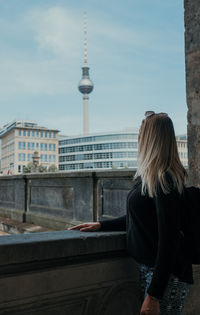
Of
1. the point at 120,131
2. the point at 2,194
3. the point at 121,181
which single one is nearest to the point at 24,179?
the point at 2,194

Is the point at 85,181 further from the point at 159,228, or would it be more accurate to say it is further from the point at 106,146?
the point at 106,146

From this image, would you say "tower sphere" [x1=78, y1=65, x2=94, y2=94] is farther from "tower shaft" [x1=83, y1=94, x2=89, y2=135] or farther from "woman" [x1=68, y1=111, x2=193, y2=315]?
"woman" [x1=68, y1=111, x2=193, y2=315]

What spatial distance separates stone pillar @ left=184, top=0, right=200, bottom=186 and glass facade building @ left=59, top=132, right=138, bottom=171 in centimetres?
10596

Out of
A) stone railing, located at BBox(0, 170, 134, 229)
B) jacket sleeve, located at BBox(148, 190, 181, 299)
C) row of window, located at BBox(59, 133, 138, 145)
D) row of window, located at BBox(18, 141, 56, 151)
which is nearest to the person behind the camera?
jacket sleeve, located at BBox(148, 190, 181, 299)

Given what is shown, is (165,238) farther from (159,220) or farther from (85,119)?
(85,119)

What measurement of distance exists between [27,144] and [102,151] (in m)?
25.6

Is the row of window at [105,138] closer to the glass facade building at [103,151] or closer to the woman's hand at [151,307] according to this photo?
the glass facade building at [103,151]

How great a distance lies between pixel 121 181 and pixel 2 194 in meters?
6.17

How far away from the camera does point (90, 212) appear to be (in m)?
6.47

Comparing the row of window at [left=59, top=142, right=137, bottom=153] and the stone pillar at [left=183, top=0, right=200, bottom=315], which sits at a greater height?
the row of window at [left=59, top=142, right=137, bottom=153]

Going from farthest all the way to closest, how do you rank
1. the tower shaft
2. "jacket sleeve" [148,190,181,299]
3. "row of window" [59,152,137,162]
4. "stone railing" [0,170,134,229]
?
the tower shaft
"row of window" [59,152,137,162]
"stone railing" [0,170,134,229]
"jacket sleeve" [148,190,181,299]

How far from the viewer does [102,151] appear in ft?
377

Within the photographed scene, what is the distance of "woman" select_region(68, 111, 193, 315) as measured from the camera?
152 cm

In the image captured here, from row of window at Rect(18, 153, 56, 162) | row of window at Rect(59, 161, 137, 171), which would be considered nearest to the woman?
row of window at Rect(59, 161, 137, 171)
